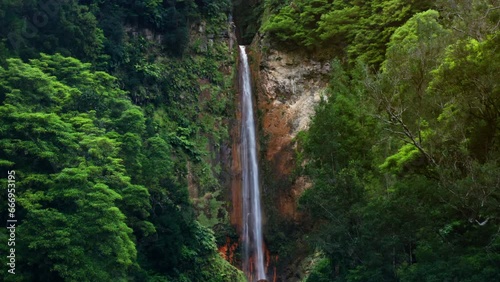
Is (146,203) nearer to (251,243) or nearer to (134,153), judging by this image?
(134,153)

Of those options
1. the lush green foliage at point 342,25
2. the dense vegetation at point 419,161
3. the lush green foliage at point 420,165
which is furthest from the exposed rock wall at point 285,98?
the lush green foliage at point 420,165

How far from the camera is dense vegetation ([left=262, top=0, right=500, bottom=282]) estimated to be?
42.2 ft

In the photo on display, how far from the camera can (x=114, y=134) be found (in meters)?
19.6

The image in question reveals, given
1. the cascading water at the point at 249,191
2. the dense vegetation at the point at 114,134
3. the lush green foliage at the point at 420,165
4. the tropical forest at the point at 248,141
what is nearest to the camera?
the lush green foliage at the point at 420,165

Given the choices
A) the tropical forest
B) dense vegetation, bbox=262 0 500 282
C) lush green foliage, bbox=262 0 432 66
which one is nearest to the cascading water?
the tropical forest

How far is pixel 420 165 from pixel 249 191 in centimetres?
1348

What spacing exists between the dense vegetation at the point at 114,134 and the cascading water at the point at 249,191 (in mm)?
931

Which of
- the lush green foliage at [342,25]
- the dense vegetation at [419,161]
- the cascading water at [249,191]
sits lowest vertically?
the cascading water at [249,191]

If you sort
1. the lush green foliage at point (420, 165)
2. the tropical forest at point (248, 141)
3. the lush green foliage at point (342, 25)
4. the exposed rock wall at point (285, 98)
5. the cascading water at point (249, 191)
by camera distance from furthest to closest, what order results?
the exposed rock wall at point (285, 98) → the cascading water at point (249, 191) → the lush green foliage at point (342, 25) → the tropical forest at point (248, 141) → the lush green foliage at point (420, 165)

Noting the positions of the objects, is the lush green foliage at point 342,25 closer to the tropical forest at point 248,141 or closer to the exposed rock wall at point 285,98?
the tropical forest at point 248,141

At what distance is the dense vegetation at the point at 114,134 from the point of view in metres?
15.9

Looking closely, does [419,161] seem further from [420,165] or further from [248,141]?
[248,141]

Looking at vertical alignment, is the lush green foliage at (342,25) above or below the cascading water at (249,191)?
above

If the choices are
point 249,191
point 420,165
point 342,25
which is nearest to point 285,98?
point 342,25
